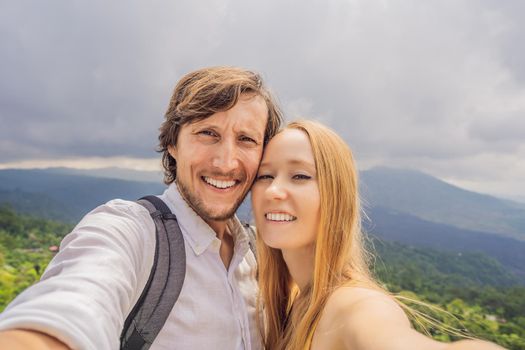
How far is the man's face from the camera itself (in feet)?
8.18

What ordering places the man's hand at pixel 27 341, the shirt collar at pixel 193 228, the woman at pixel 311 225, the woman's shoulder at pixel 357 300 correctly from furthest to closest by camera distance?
→ the shirt collar at pixel 193 228, the woman at pixel 311 225, the woman's shoulder at pixel 357 300, the man's hand at pixel 27 341

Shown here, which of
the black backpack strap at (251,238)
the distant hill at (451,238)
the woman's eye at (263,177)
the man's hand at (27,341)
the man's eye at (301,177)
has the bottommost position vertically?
the distant hill at (451,238)

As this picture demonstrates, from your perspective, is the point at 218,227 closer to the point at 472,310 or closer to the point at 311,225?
the point at 311,225

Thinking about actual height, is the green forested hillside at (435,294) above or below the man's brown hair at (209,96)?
below

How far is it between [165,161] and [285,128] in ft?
4.60

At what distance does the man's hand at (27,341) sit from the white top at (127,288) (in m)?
0.02

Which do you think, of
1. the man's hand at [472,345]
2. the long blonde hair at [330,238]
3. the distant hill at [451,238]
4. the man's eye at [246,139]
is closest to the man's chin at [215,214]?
the man's eye at [246,139]

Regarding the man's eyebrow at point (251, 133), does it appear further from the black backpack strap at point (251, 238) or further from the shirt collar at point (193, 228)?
the black backpack strap at point (251, 238)

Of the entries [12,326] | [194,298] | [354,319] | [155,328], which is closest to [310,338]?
[354,319]

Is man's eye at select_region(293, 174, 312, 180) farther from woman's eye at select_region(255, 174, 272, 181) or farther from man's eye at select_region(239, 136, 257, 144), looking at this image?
man's eye at select_region(239, 136, 257, 144)

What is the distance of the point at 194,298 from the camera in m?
2.06

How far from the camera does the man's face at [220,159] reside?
2.49 metres

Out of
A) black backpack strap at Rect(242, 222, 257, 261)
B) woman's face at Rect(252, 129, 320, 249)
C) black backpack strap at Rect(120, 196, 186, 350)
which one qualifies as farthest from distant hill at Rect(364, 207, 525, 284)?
black backpack strap at Rect(120, 196, 186, 350)

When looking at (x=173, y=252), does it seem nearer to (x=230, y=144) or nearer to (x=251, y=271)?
(x=230, y=144)
